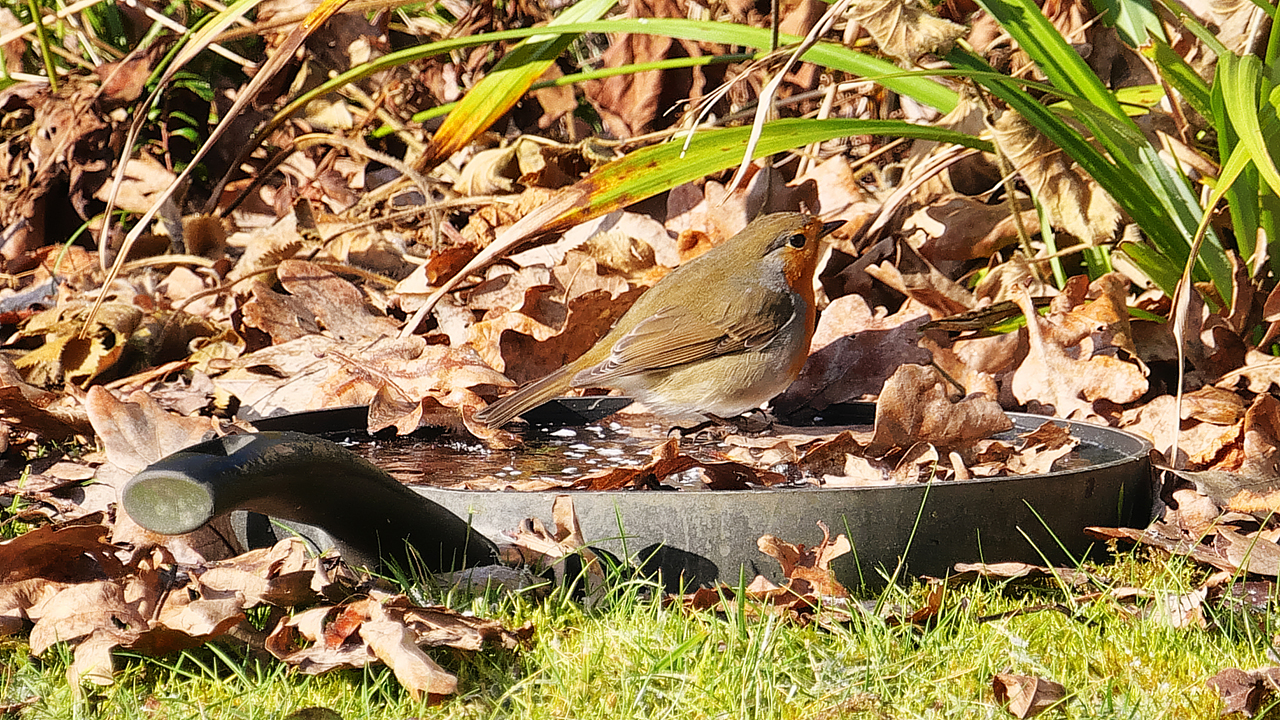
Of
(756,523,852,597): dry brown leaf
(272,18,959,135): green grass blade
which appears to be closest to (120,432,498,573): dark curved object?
(756,523,852,597): dry brown leaf

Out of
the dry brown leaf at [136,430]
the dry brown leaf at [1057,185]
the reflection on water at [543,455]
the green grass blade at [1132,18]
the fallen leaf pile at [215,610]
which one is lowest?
the reflection on water at [543,455]

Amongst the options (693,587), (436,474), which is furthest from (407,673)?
(436,474)

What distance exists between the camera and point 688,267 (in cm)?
389

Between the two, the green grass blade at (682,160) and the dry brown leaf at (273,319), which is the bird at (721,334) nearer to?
the green grass blade at (682,160)

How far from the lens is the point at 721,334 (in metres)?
3.71

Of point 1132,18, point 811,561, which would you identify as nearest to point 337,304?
point 811,561

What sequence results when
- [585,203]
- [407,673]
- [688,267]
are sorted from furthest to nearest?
1. [688,267]
2. [585,203]
3. [407,673]

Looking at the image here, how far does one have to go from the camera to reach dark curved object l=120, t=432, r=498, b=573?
6.05ft

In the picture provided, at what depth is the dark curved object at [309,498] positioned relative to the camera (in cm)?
184

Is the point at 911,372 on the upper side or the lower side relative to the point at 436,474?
upper

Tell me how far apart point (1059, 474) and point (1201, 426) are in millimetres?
841

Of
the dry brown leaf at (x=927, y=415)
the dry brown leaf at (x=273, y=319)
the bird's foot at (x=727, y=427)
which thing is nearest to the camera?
the dry brown leaf at (x=927, y=415)

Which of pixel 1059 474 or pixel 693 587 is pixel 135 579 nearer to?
pixel 693 587

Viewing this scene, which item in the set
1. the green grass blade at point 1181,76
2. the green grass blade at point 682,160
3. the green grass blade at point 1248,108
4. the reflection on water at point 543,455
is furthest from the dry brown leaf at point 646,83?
the green grass blade at point 1248,108
